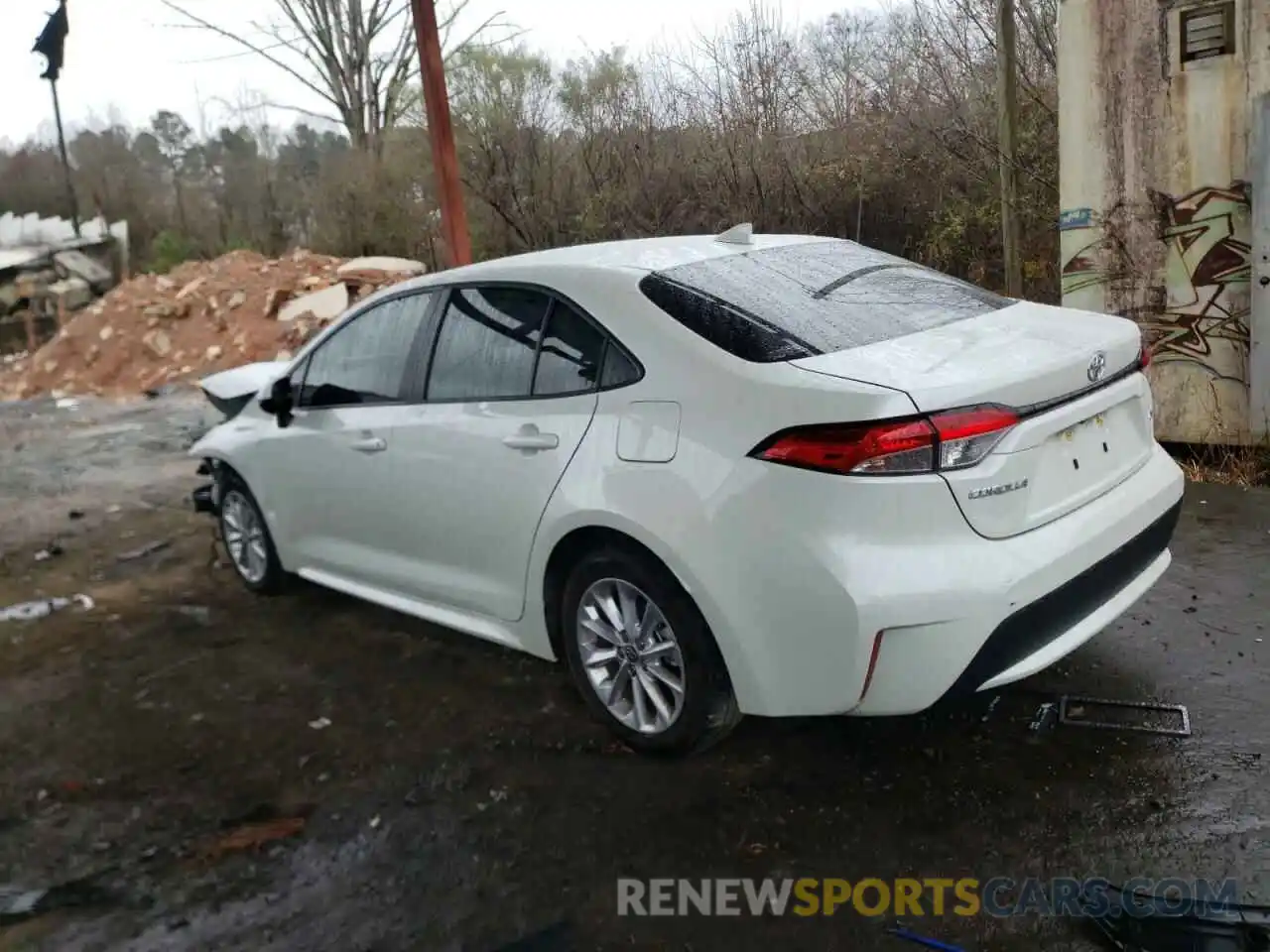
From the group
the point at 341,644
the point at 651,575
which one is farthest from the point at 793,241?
the point at 341,644

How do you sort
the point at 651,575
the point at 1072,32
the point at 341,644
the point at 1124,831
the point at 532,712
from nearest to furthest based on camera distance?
1. the point at 1124,831
2. the point at 651,575
3. the point at 532,712
4. the point at 341,644
5. the point at 1072,32

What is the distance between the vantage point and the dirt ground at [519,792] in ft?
9.55

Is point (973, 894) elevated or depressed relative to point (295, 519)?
depressed

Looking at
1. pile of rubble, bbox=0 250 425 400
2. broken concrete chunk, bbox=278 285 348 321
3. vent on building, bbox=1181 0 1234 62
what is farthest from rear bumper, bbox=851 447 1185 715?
broken concrete chunk, bbox=278 285 348 321

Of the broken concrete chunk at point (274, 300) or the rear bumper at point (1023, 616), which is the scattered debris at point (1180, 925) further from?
the broken concrete chunk at point (274, 300)

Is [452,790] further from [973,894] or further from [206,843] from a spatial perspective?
[973,894]

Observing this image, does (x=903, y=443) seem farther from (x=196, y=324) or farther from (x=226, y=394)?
(x=196, y=324)

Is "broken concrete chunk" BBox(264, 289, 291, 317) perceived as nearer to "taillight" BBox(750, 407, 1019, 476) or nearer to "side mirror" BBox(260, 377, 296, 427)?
"side mirror" BBox(260, 377, 296, 427)

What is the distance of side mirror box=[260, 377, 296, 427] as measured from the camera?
5.01 meters

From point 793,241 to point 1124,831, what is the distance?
230 cm

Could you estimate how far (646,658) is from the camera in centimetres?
346

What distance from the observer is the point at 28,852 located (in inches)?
135

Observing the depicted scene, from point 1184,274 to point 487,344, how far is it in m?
4.68

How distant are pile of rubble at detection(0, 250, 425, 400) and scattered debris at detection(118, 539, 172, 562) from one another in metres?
9.10
